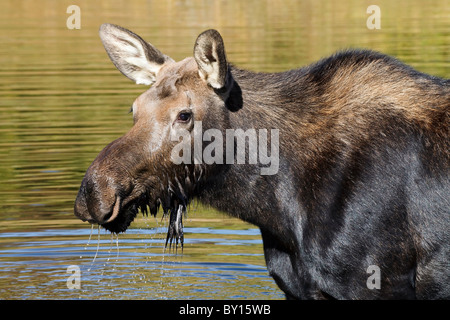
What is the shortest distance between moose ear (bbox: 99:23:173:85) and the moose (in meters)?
0.03

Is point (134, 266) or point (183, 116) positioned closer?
point (183, 116)

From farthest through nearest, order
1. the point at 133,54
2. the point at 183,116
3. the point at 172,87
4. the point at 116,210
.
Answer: the point at 133,54 < the point at 172,87 < the point at 183,116 < the point at 116,210

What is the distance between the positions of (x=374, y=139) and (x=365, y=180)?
1.04 ft

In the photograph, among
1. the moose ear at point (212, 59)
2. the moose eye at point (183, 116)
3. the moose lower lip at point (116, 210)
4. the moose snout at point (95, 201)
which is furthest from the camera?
the moose eye at point (183, 116)

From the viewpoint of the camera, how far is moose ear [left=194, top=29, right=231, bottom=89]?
677 cm

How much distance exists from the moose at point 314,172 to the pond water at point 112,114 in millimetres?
601

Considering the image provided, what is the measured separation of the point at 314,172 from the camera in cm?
708

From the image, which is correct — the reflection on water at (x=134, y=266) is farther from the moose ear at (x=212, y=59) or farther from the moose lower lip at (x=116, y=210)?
the moose ear at (x=212, y=59)

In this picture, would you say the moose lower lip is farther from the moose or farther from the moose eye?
the moose eye

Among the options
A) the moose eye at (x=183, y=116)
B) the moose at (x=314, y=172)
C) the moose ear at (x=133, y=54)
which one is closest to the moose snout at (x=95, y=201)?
the moose at (x=314, y=172)

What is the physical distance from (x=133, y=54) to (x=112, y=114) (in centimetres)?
1076

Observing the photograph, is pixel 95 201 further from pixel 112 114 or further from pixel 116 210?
pixel 112 114

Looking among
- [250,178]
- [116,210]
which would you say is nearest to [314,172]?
[250,178]

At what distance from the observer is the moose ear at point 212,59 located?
6773mm
